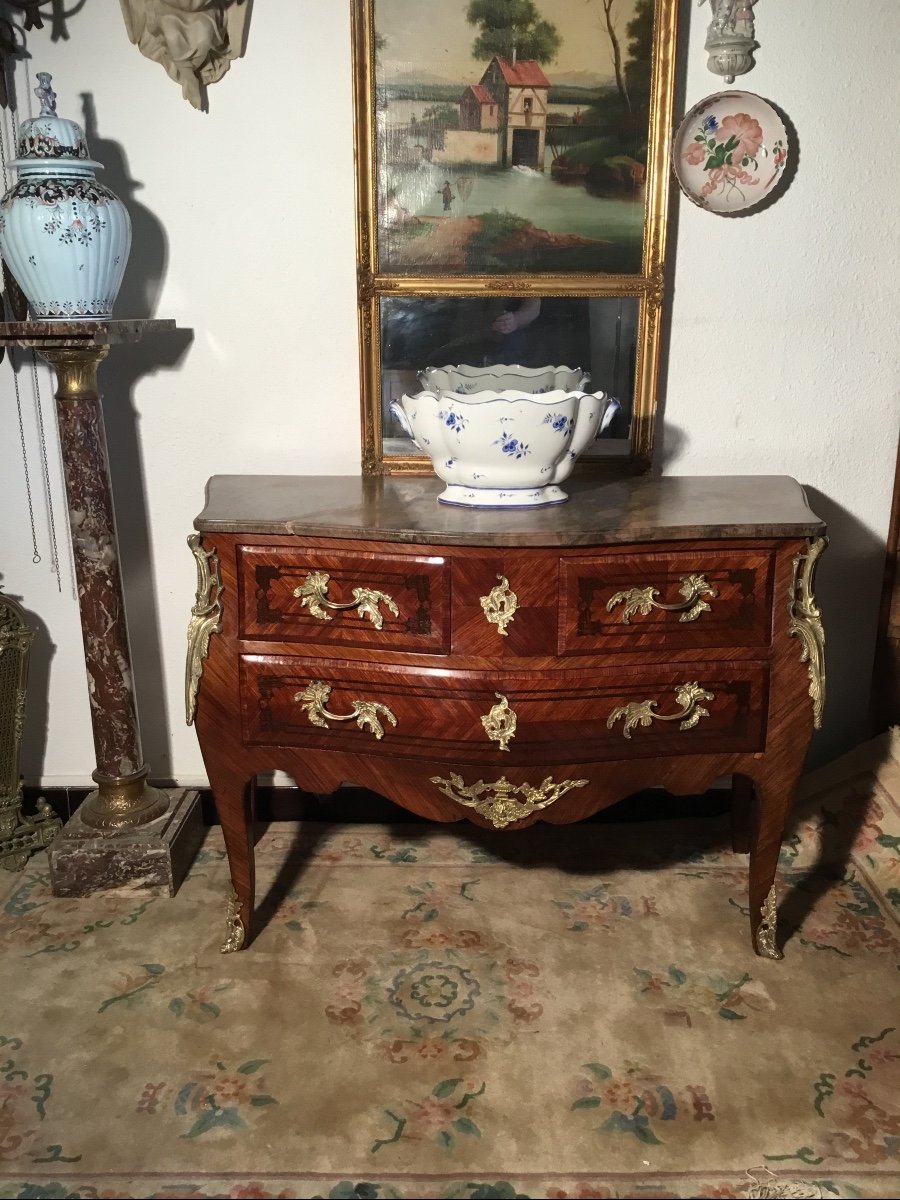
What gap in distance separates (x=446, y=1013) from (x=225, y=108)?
75.4 inches

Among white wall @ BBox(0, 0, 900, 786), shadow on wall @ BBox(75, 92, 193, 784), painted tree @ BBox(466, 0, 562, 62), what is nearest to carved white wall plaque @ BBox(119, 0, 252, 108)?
white wall @ BBox(0, 0, 900, 786)

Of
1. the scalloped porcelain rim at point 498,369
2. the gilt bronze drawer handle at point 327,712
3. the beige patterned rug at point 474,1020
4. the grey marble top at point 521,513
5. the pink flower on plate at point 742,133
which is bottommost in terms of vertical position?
the beige patterned rug at point 474,1020

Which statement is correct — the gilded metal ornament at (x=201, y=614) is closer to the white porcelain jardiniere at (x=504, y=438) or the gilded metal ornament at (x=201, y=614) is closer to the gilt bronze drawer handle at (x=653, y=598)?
the white porcelain jardiniere at (x=504, y=438)

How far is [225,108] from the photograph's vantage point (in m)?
2.17

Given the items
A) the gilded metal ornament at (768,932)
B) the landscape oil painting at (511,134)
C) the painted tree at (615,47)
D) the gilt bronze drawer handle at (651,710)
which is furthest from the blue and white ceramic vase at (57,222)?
the gilded metal ornament at (768,932)

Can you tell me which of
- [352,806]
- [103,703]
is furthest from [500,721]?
[103,703]

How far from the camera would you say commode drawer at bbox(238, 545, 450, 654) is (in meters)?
1.80

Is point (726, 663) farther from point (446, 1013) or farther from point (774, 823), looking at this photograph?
point (446, 1013)

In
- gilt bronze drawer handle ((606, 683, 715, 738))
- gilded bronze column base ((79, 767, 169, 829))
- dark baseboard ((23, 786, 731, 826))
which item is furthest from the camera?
dark baseboard ((23, 786, 731, 826))

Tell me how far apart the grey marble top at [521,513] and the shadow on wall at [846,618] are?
0.32m

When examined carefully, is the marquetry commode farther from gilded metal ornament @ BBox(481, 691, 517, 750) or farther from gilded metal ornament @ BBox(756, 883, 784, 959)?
gilded metal ornament @ BBox(756, 883, 784, 959)

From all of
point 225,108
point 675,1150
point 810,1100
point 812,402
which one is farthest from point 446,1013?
point 225,108

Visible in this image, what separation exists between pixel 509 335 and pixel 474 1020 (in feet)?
4.62

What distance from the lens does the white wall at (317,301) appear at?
2.15 m
